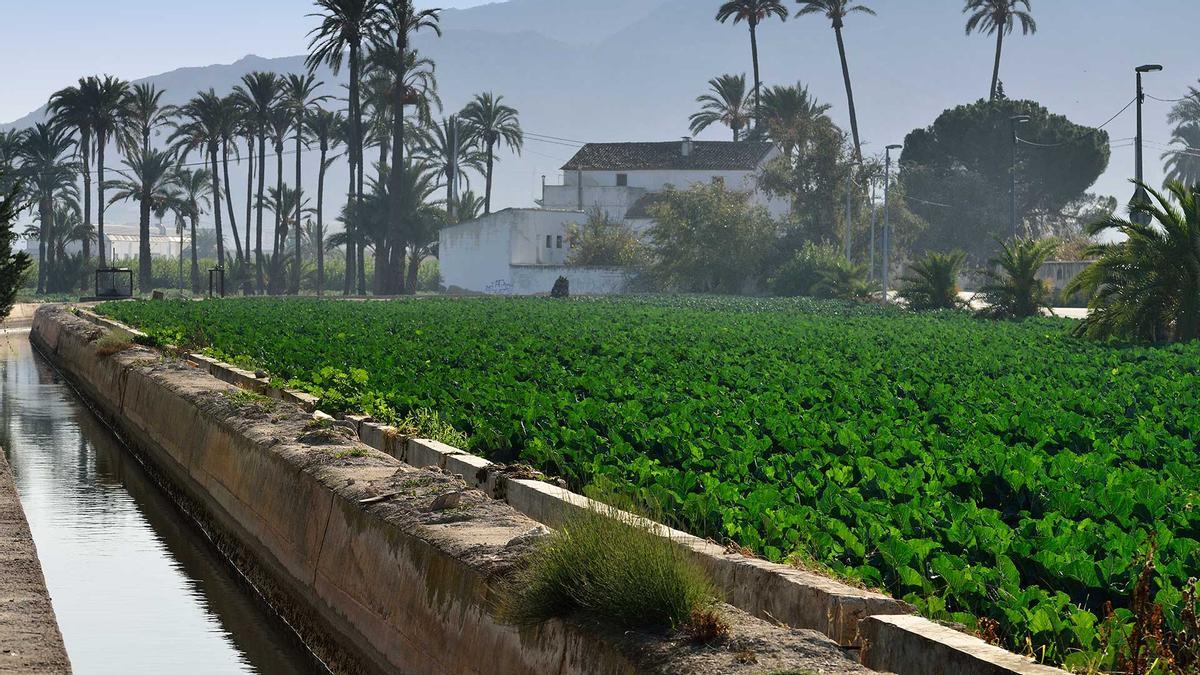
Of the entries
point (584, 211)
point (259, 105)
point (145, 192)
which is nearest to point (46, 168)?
point (145, 192)

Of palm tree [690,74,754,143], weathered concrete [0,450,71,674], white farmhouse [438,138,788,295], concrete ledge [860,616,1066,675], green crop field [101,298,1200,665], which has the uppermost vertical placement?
palm tree [690,74,754,143]

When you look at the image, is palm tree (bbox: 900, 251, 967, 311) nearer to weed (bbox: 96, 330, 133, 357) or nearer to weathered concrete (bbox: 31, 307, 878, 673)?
weed (bbox: 96, 330, 133, 357)

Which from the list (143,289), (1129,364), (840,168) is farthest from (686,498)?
(143,289)

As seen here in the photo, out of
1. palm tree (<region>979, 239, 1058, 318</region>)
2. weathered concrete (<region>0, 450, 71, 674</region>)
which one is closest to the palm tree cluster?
palm tree (<region>979, 239, 1058, 318</region>)

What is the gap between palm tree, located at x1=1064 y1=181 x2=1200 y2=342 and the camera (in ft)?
107

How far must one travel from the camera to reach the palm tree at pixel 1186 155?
486ft

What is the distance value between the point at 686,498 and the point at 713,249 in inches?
2730

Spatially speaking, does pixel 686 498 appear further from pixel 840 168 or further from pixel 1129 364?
pixel 840 168

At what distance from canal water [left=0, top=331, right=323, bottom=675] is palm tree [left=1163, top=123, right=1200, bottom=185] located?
139043 millimetres

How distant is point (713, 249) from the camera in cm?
7994

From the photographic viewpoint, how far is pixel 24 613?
30.5 feet

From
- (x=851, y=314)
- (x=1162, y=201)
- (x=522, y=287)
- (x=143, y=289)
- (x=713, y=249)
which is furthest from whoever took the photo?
(x=143, y=289)

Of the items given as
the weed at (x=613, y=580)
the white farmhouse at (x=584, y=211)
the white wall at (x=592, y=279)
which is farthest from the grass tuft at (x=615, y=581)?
the white wall at (x=592, y=279)

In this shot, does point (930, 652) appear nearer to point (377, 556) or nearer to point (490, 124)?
point (377, 556)
